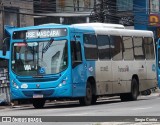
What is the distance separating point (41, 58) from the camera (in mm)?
23984

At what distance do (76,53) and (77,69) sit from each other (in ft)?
2.11

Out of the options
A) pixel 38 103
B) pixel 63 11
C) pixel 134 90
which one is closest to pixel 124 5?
pixel 63 11

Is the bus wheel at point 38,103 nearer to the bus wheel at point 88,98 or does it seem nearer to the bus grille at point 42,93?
the bus grille at point 42,93

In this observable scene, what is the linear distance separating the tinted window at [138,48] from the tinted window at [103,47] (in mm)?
2825

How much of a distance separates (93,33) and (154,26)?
2947cm

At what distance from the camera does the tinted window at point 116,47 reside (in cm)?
2734

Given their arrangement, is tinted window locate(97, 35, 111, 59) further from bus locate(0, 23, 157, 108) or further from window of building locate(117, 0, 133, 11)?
window of building locate(117, 0, 133, 11)

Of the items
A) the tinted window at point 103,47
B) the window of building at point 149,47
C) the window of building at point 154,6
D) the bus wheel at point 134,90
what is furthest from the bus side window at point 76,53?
the window of building at point 154,6

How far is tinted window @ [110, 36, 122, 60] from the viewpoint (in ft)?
89.7

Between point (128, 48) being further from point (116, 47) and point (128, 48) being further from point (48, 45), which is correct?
point (48, 45)

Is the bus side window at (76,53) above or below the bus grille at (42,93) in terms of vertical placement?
above

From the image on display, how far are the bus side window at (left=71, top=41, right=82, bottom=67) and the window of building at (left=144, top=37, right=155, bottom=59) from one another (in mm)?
6758

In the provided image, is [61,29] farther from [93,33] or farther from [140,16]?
[140,16]

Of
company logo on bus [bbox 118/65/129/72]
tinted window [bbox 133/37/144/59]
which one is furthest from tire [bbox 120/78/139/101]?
tinted window [bbox 133/37/144/59]
